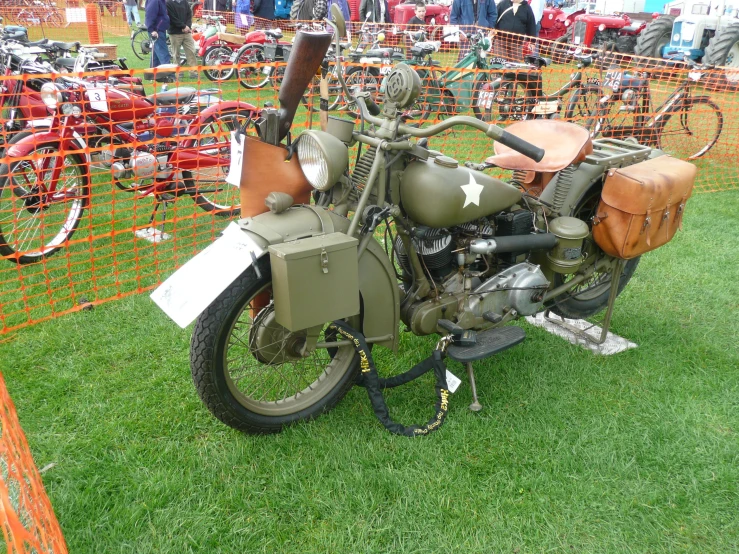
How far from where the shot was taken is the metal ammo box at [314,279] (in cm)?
203

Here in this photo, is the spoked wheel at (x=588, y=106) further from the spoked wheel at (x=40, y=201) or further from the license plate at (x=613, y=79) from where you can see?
the spoked wheel at (x=40, y=201)

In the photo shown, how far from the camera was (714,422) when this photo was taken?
268 cm

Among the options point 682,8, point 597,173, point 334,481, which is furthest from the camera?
point 682,8

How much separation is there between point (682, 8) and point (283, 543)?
15533mm

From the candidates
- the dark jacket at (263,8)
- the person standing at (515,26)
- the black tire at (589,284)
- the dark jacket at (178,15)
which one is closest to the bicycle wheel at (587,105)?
the person standing at (515,26)

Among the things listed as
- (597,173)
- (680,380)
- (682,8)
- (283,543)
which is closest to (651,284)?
(680,380)

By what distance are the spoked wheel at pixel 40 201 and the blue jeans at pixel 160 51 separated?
604 centimetres

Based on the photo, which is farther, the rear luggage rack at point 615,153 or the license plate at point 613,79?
the license plate at point 613,79

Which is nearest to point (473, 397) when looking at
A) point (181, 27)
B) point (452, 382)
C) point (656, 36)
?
point (452, 382)

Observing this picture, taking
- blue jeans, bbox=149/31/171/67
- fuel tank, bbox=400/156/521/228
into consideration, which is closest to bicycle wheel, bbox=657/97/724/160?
fuel tank, bbox=400/156/521/228

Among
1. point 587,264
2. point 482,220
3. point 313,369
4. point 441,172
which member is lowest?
point 313,369

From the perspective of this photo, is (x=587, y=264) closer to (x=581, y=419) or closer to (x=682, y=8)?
(x=581, y=419)

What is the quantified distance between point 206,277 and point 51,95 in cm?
307

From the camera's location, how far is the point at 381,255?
240 centimetres
